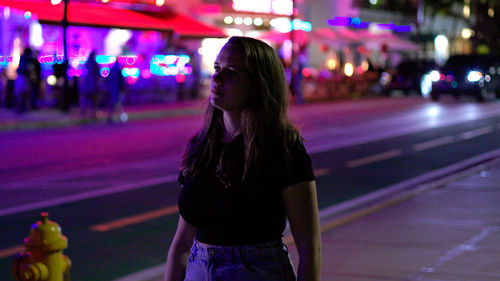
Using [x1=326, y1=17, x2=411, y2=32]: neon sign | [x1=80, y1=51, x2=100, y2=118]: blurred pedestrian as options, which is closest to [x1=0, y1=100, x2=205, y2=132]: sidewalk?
[x1=80, y1=51, x2=100, y2=118]: blurred pedestrian

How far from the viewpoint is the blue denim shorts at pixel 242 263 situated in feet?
10.3

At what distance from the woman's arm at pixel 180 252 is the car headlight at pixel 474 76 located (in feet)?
109

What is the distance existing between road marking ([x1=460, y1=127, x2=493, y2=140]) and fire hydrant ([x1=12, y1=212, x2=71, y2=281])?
A: 57.1 ft

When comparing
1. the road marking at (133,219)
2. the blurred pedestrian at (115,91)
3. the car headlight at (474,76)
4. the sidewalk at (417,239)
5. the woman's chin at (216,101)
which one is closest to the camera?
the woman's chin at (216,101)

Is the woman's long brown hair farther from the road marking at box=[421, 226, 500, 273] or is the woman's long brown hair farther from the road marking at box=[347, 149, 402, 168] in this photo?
the road marking at box=[347, 149, 402, 168]

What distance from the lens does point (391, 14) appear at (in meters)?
63.2

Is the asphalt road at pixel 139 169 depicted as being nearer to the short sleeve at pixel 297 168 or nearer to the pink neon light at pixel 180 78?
the short sleeve at pixel 297 168

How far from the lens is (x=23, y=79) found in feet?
83.4

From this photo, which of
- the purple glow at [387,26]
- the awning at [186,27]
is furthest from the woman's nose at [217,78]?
the purple glow at [387,26]

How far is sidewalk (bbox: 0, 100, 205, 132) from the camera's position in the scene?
2289 centimetres

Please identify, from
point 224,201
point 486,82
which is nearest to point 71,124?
point 486,82

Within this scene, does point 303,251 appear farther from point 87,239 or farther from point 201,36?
point 201,36

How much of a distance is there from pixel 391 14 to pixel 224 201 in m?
61.6

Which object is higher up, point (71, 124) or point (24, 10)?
point (24, 10)
